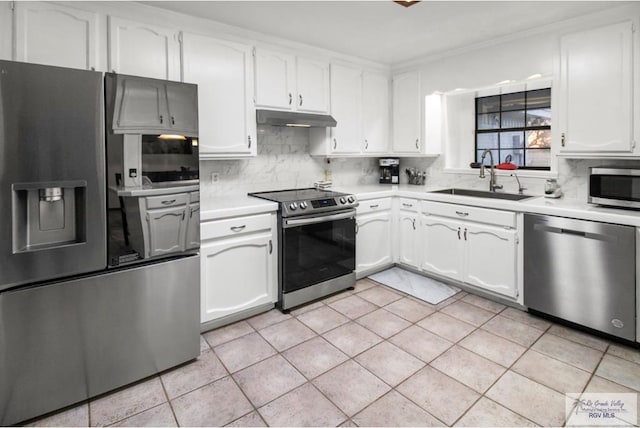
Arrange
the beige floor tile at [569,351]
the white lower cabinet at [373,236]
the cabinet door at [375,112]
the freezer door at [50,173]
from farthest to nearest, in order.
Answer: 1. the cabinet door at [375,112]
2. the white lower cabinet at [373,236]
3. the beige floor tile at [569,351]
4. the freezer door at [50,173]

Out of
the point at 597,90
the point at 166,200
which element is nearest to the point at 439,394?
the point at 166,200

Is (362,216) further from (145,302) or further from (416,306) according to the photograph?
(145,302)

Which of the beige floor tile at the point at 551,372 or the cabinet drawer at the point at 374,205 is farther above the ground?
the cabinet drawer at the point at 374,205

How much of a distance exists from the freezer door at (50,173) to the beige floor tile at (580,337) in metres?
3.10

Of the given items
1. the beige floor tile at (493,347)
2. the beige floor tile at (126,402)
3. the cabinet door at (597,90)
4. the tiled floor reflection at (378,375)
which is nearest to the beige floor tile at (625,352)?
→ the tiled floor reflection at (378,375)

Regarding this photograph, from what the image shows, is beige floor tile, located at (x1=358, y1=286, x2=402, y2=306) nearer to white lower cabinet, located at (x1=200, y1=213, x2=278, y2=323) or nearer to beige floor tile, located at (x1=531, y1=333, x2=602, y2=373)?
white lower cabinet, located at (x1=200, y1=213, x2=278, y2=323)

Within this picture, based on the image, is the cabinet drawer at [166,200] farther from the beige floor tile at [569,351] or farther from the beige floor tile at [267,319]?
the beige floor tile at [569,351]

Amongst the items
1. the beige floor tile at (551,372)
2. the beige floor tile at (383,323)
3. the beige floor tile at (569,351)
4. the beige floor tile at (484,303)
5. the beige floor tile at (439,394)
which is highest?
the beige floor tile at (484,303)

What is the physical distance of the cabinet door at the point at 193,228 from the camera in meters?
2.24

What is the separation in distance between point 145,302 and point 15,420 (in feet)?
2.49

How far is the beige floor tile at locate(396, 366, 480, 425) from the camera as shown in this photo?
1859mm

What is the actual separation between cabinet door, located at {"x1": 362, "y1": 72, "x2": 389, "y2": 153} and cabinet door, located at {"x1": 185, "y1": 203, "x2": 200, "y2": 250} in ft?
7.85

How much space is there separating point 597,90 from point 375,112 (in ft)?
6.81

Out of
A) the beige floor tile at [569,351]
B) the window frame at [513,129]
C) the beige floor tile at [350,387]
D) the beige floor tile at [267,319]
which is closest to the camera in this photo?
the beige floor tile at [350,387]
